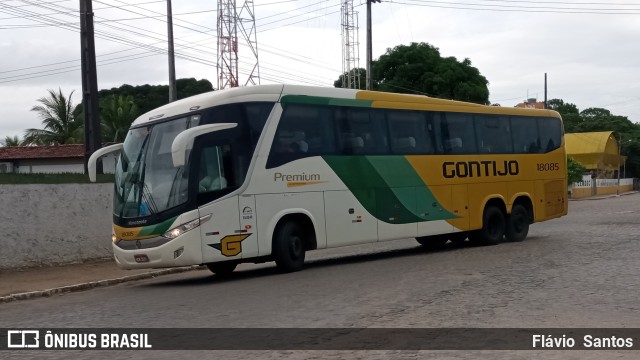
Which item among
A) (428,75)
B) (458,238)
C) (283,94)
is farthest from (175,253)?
(428,75)

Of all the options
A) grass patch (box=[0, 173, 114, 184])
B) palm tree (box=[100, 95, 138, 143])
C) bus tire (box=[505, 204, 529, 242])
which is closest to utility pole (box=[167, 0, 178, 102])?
grass patch (box=[0, 173, 114, 184])

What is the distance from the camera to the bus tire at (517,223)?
2123cm

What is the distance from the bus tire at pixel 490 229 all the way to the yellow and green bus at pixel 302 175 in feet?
0.12

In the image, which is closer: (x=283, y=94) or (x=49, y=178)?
(x=283, y=94)

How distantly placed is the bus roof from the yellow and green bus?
0.03 meters

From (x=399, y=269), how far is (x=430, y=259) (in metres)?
2.31

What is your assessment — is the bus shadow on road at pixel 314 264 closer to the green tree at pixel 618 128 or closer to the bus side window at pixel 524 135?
the bus side window at pixel 524 135

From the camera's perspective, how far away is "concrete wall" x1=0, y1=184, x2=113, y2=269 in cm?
1655

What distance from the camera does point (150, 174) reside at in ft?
45.4

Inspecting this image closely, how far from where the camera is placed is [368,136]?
673 inches

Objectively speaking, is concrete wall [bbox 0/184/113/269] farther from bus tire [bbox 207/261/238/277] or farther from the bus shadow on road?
bus tire [bbox 207/261/238/277]

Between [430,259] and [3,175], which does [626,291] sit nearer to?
[430,259]

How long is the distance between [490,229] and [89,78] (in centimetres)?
1107

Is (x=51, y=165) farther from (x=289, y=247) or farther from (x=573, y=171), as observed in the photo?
(x=573, y=171)
